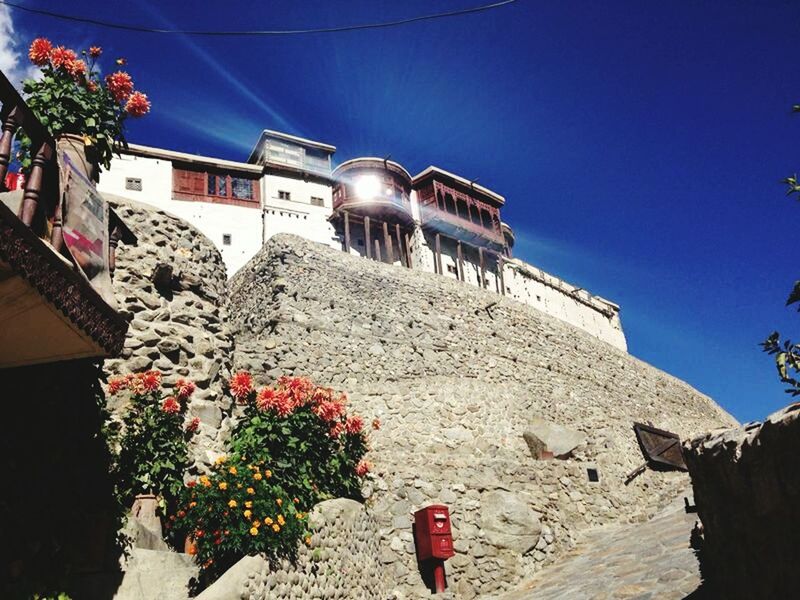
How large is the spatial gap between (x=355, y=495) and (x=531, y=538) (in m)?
3.87

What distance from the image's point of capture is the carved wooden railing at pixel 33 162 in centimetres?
417

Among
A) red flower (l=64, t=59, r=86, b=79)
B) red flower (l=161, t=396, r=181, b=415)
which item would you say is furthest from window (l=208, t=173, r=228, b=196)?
red flower (l=64, t=59, r=86, b=79)

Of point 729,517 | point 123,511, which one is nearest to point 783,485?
point 729,517

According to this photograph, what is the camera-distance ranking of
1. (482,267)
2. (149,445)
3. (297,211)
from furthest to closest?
(482,267) → (297,211) → (149,445)

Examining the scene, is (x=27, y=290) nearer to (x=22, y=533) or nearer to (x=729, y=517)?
(x=22, y=533)

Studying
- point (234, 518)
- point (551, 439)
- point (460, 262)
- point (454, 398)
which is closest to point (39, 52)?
point (234, 518)

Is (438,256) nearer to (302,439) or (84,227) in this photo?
(302,439)

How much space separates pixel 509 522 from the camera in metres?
10.8

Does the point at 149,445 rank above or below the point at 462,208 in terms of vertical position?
below

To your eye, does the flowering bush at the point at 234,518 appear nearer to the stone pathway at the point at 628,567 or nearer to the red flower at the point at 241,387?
the red flower at the point at 241,387

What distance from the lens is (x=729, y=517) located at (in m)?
3.96

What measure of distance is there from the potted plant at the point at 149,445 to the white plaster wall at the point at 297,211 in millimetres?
22022

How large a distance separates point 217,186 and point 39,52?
2420cm

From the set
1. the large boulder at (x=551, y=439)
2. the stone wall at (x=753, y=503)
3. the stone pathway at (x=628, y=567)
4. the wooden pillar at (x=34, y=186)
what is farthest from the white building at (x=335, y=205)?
the stone wall at (x=753, y=503)
